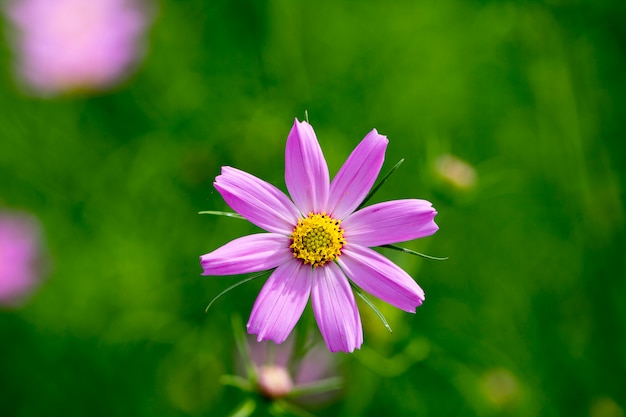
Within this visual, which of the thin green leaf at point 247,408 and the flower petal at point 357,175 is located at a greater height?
the flower petal at point 357,175

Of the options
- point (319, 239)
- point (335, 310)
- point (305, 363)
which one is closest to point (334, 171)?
point (305, 363)

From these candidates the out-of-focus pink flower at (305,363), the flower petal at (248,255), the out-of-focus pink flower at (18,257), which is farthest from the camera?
the out-of-focus pink flower at (18,257)

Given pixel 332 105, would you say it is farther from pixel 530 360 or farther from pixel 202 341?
pixel 530 360

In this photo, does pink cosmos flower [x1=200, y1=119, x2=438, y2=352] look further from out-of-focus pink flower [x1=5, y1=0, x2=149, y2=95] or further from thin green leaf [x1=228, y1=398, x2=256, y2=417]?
out-of-focus pink flower [x1=5, y1=0, x2=149, y2=95]

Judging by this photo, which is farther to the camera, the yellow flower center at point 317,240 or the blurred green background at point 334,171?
the blurred green background at point 334,171

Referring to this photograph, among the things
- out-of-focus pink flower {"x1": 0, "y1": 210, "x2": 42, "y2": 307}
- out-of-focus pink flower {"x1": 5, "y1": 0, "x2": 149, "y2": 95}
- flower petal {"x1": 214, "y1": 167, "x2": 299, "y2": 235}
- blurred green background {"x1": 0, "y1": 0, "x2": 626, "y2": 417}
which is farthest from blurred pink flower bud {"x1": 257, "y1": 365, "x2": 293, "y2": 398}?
out-of-focus pink flower {"x1": 5, "y1": 0, "x2": 149, "y2": 95}

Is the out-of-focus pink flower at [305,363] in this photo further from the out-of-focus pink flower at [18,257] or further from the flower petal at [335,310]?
the out-of-focus pink flower at [18,257]

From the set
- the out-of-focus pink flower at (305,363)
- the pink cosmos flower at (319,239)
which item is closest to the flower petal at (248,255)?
the pink cosmos flower at (319,239)

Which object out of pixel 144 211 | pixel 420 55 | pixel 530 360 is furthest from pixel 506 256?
pixel 144 211
